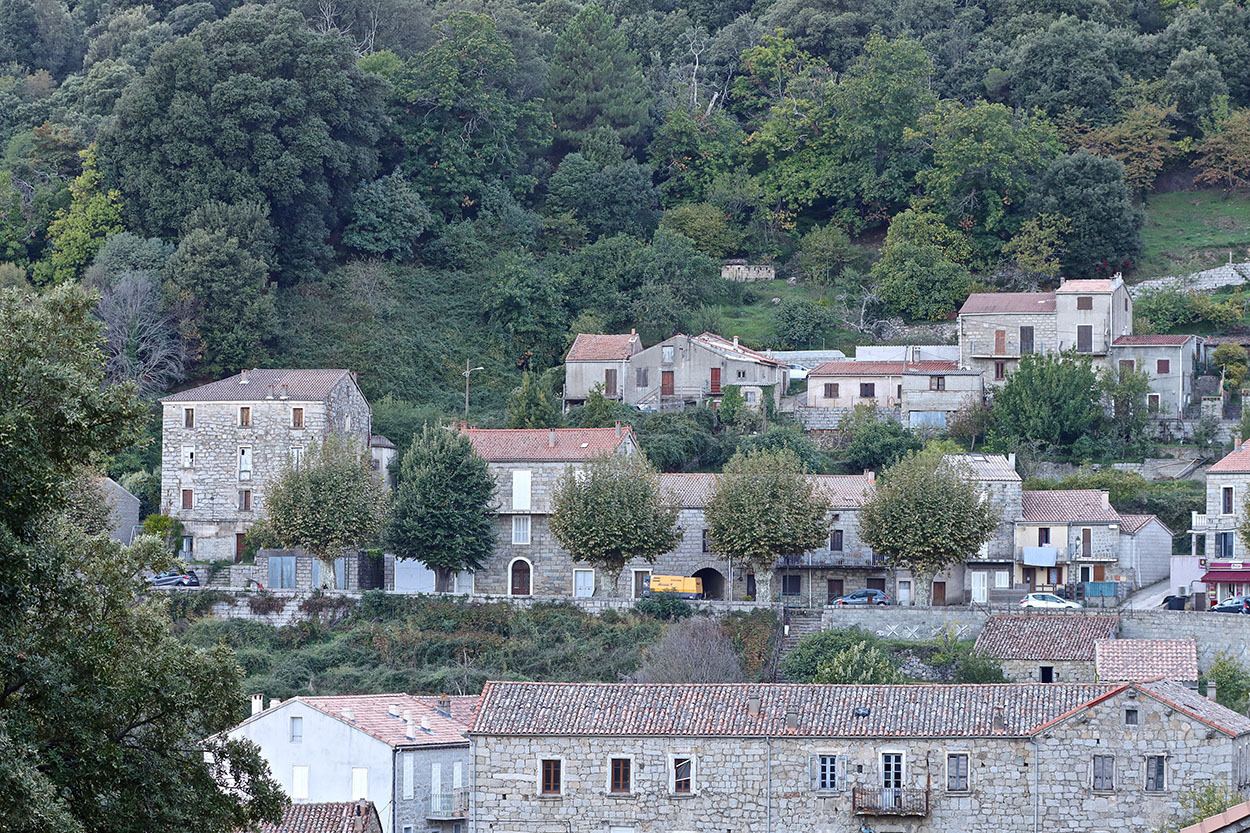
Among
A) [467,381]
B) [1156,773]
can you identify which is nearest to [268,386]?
[467,381]

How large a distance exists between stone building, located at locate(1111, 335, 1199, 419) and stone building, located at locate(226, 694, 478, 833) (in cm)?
3876

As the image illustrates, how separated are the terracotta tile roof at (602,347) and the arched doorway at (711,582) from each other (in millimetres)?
14369

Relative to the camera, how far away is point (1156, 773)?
3953 cm

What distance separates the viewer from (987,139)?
91.1 metres

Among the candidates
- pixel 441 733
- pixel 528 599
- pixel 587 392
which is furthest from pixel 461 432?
pixel 441 733

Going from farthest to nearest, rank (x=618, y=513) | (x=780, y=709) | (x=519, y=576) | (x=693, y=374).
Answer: (x=693, y=374) → (x=519, y=576) → (x=618, y=513) → (x=780, y=709)

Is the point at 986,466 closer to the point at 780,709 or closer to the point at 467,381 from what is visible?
the point at 467,381

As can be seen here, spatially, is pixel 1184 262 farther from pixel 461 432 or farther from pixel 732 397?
pixel 461 432

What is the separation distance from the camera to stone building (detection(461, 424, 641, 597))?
213 ft

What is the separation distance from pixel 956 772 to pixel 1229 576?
75.4 feet

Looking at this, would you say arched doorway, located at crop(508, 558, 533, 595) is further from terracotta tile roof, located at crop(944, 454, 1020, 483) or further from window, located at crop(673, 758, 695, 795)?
window, located at crop(673, 758, 695, 795)

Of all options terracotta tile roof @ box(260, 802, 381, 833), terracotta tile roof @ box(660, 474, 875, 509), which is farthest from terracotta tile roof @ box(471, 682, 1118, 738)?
terracotta tile roof @ box(660, 474, 875, 509)

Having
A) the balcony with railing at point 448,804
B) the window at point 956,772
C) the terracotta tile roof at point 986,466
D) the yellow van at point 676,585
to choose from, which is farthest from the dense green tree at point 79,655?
the terracotta tile roof at point 986,466

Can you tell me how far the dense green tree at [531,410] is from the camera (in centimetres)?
7356
